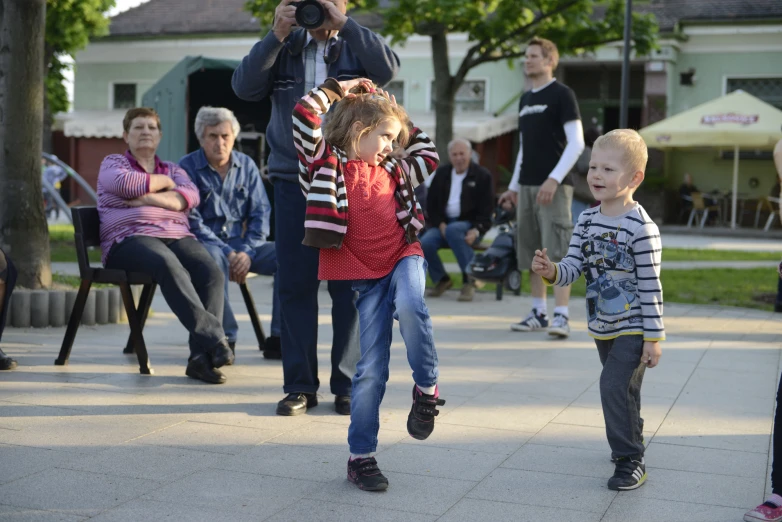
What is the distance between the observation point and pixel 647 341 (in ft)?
14.0

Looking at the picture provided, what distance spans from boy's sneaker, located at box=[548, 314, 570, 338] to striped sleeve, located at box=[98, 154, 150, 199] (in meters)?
3.41

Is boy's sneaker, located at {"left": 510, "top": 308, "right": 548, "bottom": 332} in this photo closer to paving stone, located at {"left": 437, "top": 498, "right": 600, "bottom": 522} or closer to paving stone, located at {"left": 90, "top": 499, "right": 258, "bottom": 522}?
paving stone, located at {"left": 437, "top": 498, "right": 600, "bottom": 522}

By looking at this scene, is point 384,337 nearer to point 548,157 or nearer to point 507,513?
point 507,513

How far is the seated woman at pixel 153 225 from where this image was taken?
6355 millimetres

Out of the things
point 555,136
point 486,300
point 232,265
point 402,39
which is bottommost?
point 486,300

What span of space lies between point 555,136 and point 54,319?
4127mm

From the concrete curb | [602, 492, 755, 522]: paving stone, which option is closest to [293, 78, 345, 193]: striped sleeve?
[602, 492, 755, 522]: paving stone

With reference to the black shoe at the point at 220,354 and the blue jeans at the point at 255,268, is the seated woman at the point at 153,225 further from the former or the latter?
the blue jeans at the point at 255,268

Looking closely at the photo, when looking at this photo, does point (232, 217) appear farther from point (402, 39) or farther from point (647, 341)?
point (402, 39)

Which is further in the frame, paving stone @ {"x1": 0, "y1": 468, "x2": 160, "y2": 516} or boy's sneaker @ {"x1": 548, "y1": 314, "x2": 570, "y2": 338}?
boy's sneaker @ {"x1": 548, "y1": 314, "x2": 570, "y2": 338}

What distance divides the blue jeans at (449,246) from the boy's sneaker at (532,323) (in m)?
2.30

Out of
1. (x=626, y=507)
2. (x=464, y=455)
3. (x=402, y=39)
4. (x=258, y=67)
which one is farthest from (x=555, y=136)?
(x=402, y=39)

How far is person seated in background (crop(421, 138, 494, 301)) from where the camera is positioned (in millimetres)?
11180

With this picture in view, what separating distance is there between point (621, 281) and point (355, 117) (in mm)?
1285
